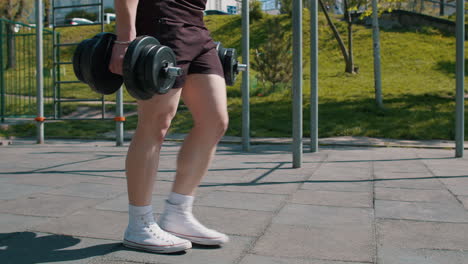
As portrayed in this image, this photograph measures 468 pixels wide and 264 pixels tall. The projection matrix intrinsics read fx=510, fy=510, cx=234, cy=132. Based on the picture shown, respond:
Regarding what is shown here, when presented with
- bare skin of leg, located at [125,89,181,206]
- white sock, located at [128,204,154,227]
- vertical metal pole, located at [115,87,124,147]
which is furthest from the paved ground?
vertical metal pole, located at [115,87,124,147]

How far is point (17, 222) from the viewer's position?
106 inches

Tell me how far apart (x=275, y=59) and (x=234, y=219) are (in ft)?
33.0

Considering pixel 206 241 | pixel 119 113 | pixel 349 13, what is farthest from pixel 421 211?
pixel 349 13

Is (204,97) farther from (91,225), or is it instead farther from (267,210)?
(267,210)

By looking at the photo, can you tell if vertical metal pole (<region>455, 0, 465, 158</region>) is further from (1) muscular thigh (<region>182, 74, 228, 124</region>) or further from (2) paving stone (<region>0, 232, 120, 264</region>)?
(2) paving stone (<region>0, 232, 120, 264</region>)

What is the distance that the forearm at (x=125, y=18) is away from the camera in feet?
6.81

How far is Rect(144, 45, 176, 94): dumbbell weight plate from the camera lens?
1.99m

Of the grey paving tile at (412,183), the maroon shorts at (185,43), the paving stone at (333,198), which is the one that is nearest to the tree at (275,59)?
the grey paving tile at (412,183)

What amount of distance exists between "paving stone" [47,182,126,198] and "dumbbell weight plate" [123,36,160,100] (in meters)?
1.62

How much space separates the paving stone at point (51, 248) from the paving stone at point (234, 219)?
604 mm

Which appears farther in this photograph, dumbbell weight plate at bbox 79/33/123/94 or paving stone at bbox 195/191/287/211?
paving stone at bbox 195/191/287/211

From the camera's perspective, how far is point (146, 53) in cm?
201

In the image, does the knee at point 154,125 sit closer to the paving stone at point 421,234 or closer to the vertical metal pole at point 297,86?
the paving stone at point 421,234

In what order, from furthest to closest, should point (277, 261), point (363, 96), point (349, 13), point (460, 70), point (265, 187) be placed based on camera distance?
1. point (349, 13)
2. point (363, 96)
3. point (460, 70)
4. point (265, 187)
5. point (277, 261)
